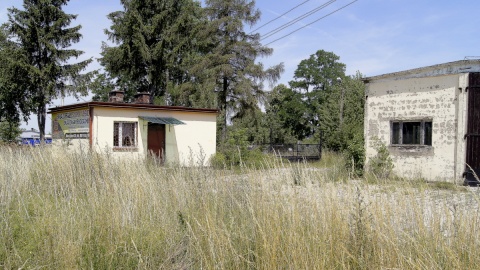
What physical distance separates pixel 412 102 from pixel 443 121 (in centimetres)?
122

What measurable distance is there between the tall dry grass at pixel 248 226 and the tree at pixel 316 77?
4503cm

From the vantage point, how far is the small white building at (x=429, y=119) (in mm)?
12398

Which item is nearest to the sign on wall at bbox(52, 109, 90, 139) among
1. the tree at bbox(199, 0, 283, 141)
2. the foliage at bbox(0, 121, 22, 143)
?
the tree at bbox(199, 0, 283, 141)

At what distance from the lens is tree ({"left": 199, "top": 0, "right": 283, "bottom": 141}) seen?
28312 mm

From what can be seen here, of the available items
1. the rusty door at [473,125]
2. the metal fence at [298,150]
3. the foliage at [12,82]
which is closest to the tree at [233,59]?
the metal fence at [298,150]

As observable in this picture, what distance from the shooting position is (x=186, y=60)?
1276 inches

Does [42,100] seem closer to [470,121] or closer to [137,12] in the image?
[137,12]

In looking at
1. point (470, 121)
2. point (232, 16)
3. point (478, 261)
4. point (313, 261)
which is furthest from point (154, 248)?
point (232, 16)

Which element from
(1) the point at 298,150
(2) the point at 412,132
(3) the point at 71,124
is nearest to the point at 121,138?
(3) the point at 71,124

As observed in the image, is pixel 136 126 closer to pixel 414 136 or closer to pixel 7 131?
pixel 414 136

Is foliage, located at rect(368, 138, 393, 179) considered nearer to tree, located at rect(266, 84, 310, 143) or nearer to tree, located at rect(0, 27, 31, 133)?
tree, located at rect(0, 27, 31, 133)

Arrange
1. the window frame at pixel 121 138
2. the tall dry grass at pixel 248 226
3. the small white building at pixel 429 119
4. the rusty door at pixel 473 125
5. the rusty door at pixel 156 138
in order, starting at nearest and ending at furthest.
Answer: the tall dry grass at pixel 248 226 < the rusty door at pixel 473 125 < the small white building at pixel 429 119 < the window frame at pixel 121 138 < the rusty door at pixel 156 138

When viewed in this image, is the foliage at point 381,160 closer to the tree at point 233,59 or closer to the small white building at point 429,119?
the small white building at point 429,119

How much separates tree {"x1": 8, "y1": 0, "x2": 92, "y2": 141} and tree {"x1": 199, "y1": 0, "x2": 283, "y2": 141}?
31.6 feet
